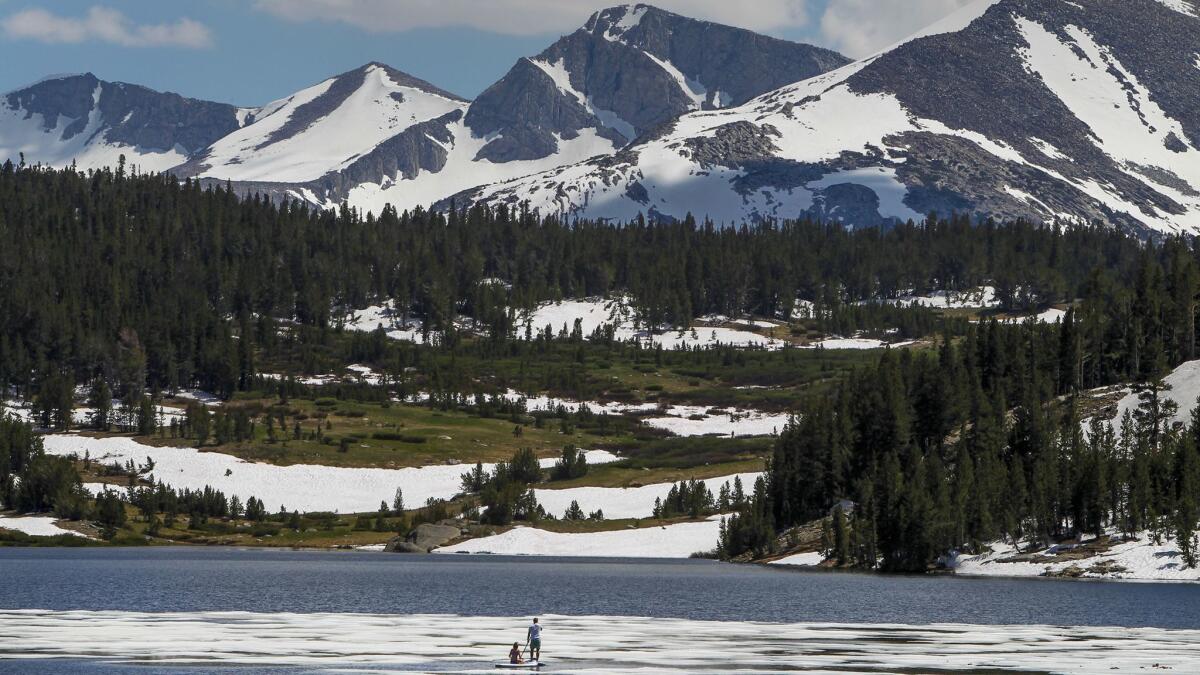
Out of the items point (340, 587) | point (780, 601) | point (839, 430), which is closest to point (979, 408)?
point (839, 430)

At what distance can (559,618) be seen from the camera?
10306 cm

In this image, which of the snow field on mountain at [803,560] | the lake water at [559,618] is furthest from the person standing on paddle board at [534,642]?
the snow field on mountain at [803,560]

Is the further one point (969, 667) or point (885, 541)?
point (885, 541)

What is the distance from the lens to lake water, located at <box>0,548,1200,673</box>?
7919 cm

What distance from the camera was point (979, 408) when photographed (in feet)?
563

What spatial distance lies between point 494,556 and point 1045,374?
2684 inches

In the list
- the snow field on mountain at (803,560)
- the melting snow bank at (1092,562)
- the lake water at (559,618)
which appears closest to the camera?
the lake water at (559,618)

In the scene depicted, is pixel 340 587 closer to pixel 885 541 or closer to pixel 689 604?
pixel 689 604

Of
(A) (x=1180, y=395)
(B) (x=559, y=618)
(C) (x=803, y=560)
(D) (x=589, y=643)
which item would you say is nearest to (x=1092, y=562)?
(C) (x=803, y=560)

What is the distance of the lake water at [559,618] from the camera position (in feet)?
260

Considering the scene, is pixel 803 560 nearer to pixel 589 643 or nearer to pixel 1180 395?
pixel 1180 395

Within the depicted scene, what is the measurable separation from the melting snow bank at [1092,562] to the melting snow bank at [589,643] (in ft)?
142

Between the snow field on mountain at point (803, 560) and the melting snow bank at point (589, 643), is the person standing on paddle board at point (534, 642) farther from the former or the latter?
the snow field on mountain at point (803, 560)

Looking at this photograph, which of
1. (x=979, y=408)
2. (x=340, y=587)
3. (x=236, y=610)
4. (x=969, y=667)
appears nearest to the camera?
(x=969, y=667)
